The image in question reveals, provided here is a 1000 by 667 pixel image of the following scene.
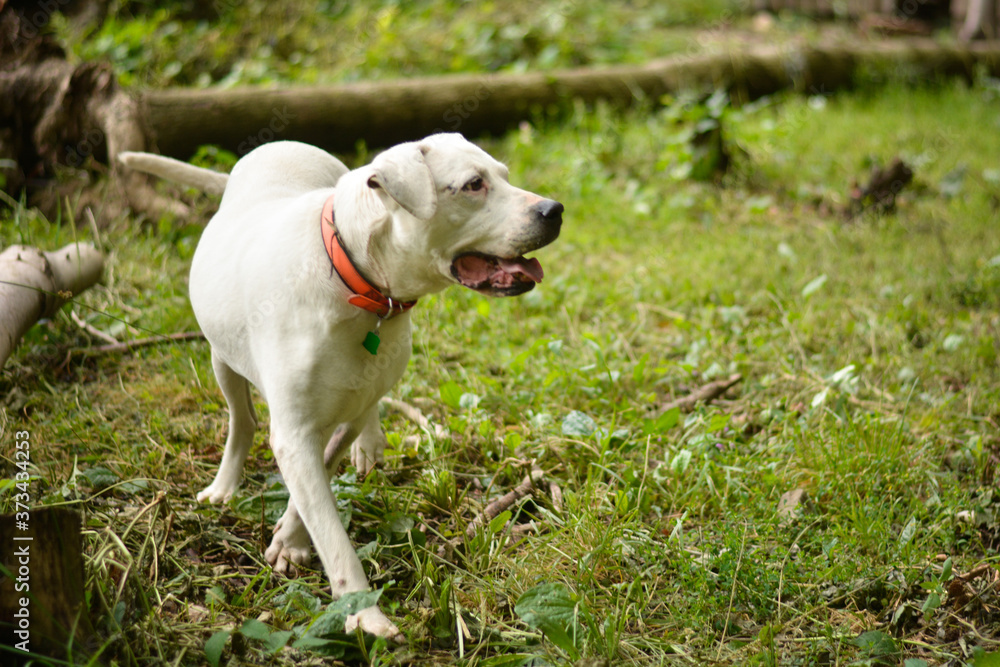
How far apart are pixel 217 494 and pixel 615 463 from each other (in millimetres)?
1472

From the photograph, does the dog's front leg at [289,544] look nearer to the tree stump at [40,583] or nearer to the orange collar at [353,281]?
the orange collar at [353,281]

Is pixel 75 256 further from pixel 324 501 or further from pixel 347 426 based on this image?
pixel 324 501

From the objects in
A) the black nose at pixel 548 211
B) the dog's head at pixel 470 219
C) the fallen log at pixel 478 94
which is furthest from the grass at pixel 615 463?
the fallen log at pixel 478 94

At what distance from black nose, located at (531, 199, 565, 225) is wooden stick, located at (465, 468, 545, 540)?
1.09 meters

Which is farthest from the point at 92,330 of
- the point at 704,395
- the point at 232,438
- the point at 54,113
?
the point at 704,395

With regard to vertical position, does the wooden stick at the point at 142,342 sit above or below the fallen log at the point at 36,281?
below

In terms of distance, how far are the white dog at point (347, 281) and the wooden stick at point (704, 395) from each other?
1479mm

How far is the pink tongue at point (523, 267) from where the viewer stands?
230cm

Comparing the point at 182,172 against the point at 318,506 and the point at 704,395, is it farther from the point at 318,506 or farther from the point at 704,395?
the point at 704,395

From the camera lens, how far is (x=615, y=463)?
3070mm

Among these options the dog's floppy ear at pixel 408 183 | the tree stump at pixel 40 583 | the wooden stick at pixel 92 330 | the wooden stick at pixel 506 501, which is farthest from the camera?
the wooden stick at pixel 92 330

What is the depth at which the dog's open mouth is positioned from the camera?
7.55 ft

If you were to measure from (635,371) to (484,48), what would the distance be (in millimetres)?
5354

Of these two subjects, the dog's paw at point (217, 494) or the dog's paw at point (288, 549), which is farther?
the dog's paw at point (217, 494)
